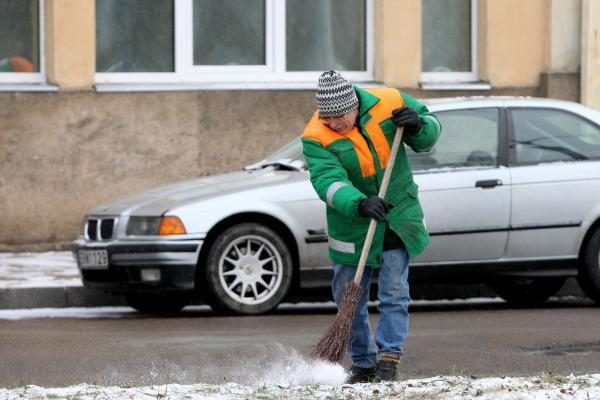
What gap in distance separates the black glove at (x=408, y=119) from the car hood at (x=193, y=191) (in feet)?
14.3

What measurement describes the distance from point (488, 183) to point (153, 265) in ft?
8.30

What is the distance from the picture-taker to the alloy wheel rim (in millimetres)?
12438

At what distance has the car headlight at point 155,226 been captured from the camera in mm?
12372

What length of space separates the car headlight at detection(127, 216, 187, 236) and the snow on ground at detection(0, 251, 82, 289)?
120 cm

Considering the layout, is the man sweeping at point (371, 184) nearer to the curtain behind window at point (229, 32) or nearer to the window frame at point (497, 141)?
the window frame at point (497, 141)

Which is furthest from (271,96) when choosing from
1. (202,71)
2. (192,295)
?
(192,295)

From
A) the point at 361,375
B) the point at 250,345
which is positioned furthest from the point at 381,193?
the point at 250,345

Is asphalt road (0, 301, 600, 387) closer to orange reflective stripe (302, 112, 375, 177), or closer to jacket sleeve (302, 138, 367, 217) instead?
jacket sleeve (302, 138, 367, 217)

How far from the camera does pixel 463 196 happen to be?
41.1ft

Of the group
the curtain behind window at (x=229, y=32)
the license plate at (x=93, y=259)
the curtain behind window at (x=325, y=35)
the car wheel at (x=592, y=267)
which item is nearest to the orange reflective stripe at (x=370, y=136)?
the license plate at (x=93, y=259)

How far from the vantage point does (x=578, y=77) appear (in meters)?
19.0

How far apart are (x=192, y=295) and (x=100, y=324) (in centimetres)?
126

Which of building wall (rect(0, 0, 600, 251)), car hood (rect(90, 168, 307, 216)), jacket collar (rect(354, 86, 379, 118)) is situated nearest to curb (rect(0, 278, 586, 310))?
car hood (rect(90, 168, 307, 216))

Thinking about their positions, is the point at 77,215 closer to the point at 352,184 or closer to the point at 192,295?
the point at 192,295
